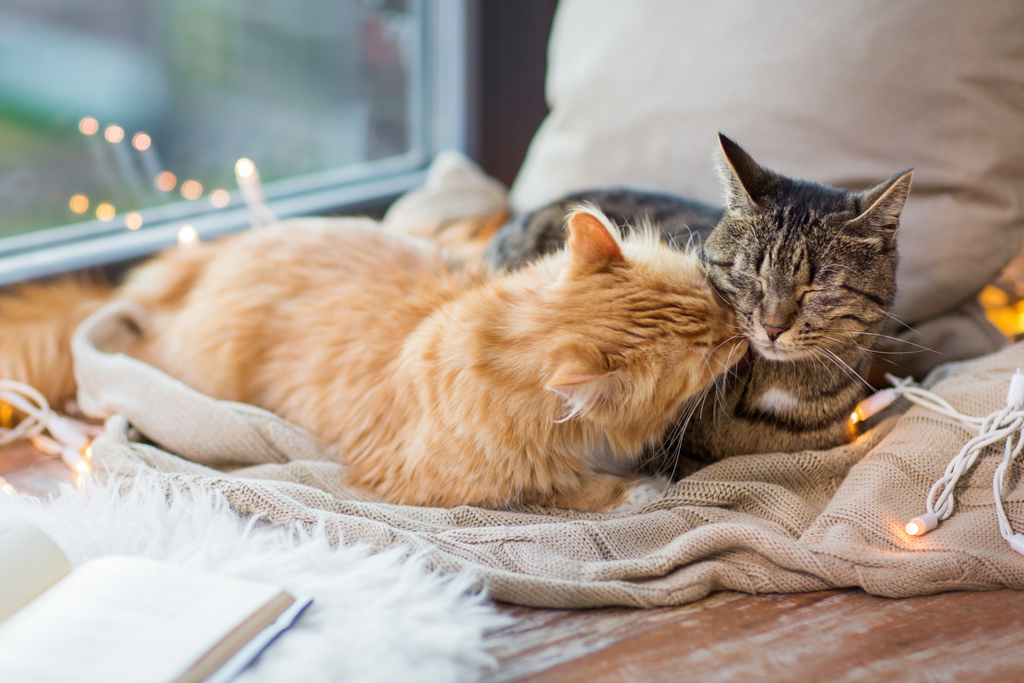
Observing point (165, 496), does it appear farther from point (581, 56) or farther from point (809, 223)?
point (581, 56)

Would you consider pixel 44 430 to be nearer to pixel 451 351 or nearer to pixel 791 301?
pixel 451 351

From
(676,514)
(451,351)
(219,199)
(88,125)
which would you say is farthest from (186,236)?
(676,514)

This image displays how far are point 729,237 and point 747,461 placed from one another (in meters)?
0.38

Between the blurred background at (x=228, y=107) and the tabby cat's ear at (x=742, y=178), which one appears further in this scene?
the blurred background at (x=228, y=107)

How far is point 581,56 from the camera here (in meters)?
1.81

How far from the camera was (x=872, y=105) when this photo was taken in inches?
55.4

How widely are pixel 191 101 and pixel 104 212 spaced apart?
1.47ft

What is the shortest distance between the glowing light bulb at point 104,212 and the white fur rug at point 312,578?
1069mm

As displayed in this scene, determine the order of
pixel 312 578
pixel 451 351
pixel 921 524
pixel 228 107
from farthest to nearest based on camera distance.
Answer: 1. pixel 228 107
2. pixel 451 351
3. pixel 921 524
4. pixel 312 578

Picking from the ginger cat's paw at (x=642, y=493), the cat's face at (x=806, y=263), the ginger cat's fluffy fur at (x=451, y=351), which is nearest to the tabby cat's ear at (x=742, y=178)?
the cat's face at (x=806, y=263)

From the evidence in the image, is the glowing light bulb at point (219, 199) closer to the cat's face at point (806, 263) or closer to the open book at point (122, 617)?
the open book at point (122, 617)

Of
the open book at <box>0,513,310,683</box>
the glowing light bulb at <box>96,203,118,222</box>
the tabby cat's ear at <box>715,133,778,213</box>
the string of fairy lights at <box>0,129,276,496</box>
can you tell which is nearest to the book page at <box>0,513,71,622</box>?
the open book at <box>0,513,310,683</box>

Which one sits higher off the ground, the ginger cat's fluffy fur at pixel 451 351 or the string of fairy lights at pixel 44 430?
the ginger cat's fluffy fur at pixel 451 351

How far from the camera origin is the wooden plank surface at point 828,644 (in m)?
0.83
